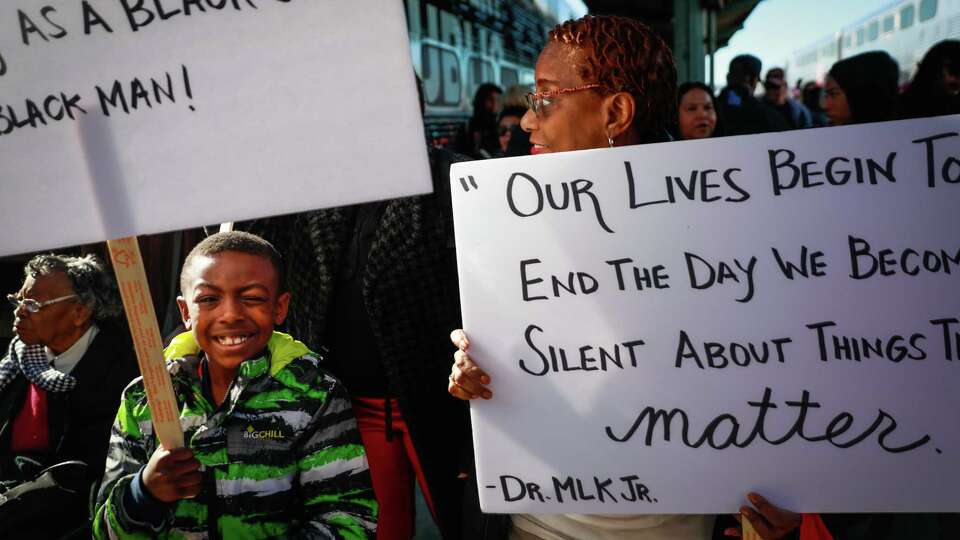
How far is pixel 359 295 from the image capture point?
195 cm

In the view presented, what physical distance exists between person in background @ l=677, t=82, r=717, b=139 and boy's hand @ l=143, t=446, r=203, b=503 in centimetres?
284

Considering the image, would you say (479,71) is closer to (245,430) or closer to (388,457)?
(388,457)

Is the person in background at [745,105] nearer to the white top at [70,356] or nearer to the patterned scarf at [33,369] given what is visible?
the white top at [70,356]

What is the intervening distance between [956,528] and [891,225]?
99 cm

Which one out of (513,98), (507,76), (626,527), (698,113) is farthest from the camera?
(507,76)

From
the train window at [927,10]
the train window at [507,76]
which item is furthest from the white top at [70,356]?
the train window at [927,10]

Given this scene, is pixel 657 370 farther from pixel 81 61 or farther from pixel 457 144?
pixel 457 144

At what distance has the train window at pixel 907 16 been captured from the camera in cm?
1200

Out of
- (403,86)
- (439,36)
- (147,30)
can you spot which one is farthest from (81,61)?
(439,36)

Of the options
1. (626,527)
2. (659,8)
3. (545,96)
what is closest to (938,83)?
(545,96)

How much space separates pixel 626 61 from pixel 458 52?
639 centimetres

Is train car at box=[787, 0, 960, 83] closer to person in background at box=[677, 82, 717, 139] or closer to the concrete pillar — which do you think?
the concrete pillar

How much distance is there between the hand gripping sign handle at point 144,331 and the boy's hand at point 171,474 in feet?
0.12

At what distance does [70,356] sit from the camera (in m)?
2.20
